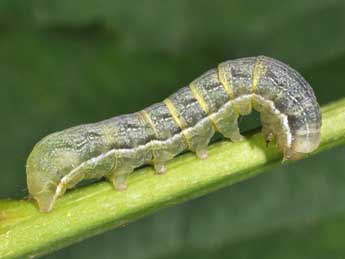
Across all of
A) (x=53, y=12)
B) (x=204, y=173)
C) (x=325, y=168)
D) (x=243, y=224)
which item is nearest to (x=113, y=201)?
(x=204, y=173)

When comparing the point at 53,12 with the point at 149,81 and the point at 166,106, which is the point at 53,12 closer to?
the point at 149,81

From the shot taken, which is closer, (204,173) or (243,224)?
(204,173)

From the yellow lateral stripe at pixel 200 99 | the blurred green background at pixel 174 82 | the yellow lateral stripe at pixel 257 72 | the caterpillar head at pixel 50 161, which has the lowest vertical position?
the blurred green background at pixel 174 82

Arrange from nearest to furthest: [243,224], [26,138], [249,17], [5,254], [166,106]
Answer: [5,254] → [166,106] → [243,224] → [26,138] → [249,17]

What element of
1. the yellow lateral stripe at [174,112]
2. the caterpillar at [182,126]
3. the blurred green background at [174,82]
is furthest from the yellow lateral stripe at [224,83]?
the blurred green background at [174,82]

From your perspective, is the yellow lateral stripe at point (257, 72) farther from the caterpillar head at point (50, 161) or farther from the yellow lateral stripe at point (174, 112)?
the caterpillar head at point (50, 161)

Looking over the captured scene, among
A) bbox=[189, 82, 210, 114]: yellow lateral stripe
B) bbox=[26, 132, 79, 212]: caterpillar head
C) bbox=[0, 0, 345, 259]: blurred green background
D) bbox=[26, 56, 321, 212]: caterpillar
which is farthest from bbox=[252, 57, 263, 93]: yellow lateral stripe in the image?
bbox=[0, 0, 345, 259]: blurred green background

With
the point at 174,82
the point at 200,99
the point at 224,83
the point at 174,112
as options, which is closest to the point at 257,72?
the point at 224,83
